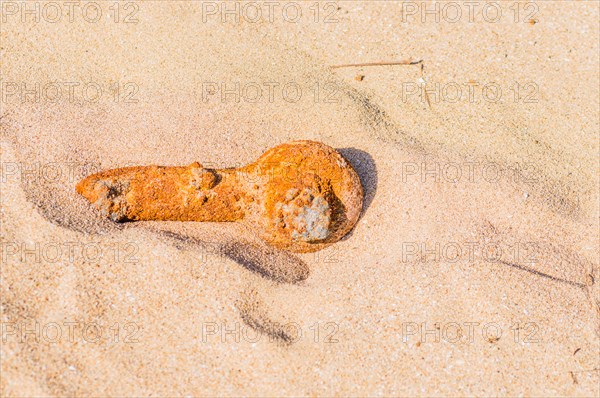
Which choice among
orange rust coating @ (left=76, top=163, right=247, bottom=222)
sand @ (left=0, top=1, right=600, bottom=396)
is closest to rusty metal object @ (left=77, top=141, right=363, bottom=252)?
orange rust coating @ (left=76, top=163, right=247, bottom=222)

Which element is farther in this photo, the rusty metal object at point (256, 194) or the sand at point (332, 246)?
the rusty metal object at point (256, 194)

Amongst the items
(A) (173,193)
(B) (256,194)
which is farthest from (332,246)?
(A) (173,193)

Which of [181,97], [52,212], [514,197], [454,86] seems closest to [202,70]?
[181,97]

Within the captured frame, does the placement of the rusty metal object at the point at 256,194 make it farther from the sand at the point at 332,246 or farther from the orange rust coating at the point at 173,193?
the sand at the point at 332,246

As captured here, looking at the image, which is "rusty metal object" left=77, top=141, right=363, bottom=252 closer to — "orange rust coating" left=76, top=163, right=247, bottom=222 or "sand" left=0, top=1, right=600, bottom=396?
"orange rust coating" left=76, top=163, right=247, bottom=222

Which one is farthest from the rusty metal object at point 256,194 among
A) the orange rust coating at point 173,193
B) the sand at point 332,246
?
the sand at point 332,246

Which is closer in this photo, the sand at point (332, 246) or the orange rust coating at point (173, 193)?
the sand at point (332, 246)

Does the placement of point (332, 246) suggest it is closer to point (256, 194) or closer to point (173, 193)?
point (256, 194)
